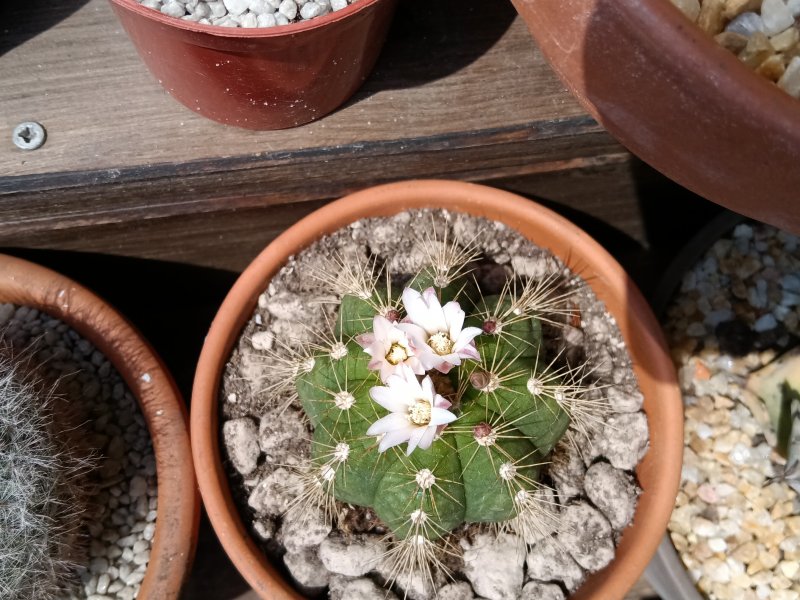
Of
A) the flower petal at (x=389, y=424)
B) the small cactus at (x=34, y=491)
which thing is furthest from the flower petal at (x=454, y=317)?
the small cactus at (x=34, y=491)

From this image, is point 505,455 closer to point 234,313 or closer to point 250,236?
point 234,313

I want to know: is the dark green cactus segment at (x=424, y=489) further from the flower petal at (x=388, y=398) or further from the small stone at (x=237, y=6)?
the small stone at (x=237, y=6)

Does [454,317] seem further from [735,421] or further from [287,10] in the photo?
[735,421]

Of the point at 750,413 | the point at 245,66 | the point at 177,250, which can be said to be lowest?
the point at 750,413

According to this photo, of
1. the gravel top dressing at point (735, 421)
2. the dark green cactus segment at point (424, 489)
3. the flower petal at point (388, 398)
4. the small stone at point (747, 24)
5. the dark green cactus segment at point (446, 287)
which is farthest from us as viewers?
the gravel top dressing at point (735, 421)

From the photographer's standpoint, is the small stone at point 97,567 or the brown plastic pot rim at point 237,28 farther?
the small stone at point 97,567

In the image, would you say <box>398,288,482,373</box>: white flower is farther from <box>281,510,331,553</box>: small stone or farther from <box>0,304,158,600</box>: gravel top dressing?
<box>0,304,158,600</box>: gravel top dressing

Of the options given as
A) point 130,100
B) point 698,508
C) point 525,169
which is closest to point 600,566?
point 698,508
